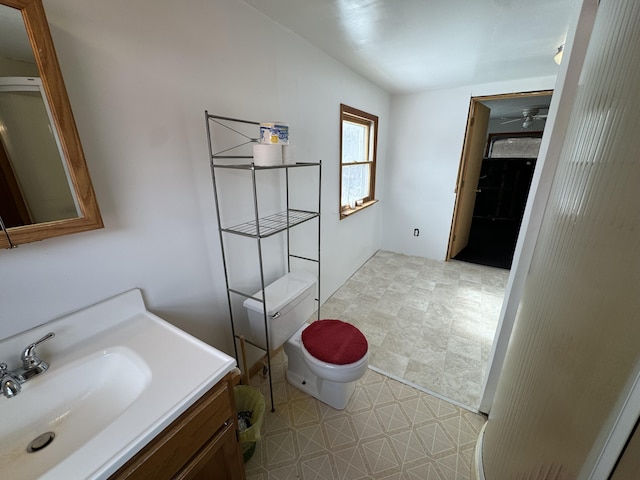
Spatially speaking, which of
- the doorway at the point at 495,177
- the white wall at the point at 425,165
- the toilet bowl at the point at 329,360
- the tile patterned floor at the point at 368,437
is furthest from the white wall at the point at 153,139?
the doorway at the point at 495,177

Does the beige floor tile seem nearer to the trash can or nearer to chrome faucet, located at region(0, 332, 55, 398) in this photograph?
the trash can

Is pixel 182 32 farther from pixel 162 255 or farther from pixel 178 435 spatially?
pixel 178 435

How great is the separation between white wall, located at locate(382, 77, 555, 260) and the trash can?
2.98 meters

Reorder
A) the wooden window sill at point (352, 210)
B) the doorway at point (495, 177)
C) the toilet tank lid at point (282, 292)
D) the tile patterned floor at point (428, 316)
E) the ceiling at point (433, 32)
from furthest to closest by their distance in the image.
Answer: the doorway at point (495, 177) → the wooden window sill at point (352, 210) → the tile patterned floor at point (428, 316) → the toilet tank lid at point (282, 292) → the ceiling at point (433, 32)

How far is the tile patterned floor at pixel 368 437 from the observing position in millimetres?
1219

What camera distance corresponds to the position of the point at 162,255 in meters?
1.12

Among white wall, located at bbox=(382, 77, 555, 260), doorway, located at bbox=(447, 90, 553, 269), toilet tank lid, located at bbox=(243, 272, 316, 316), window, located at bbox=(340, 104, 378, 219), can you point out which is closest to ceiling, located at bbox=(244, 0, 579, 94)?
window, located at bbox=(340, 104, 378, 219)

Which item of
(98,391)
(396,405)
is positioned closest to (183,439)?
(98,391)

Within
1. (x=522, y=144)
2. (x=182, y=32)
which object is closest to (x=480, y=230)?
(x=522, y=144)

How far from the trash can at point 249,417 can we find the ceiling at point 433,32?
2023mm

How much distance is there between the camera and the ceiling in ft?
4.23

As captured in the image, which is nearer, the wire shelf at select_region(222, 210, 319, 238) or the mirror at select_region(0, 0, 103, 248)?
the mirror at select_region(0, 0, 103, 248)

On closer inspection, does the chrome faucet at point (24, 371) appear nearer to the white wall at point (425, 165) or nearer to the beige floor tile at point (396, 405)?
the beige floor tile at point (396, 405)

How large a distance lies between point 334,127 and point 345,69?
20.2 inches
